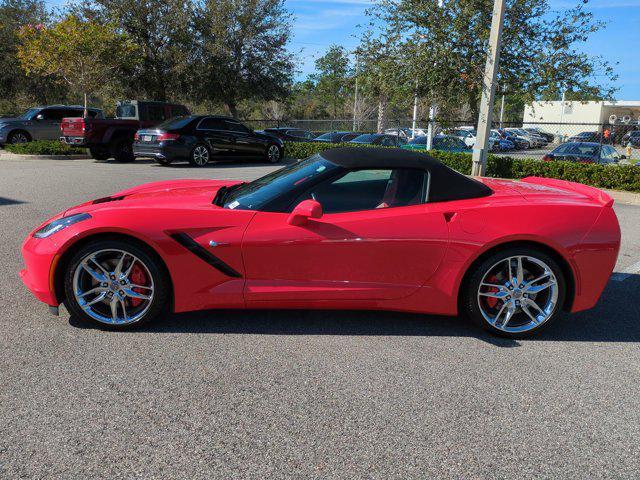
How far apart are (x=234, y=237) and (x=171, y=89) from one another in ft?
82.0

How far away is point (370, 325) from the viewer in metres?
4.01

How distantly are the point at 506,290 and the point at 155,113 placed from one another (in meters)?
16.4

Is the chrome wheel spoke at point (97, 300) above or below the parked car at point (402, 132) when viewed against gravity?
below

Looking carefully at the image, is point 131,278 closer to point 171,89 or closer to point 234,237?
point 234,237

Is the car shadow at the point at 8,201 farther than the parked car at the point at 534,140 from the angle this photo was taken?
No

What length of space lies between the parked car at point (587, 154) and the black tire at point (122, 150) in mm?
13361

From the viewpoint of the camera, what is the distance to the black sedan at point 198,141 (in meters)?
15.1

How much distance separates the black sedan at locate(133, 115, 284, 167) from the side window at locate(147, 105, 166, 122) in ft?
6.68

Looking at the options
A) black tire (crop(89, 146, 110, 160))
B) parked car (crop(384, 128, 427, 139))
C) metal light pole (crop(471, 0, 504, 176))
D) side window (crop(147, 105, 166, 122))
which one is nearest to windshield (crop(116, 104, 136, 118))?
side window (crop(147, 105, 166, 122))

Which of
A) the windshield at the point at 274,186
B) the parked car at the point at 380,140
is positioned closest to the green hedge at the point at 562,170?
the parked car at the point at 380,140

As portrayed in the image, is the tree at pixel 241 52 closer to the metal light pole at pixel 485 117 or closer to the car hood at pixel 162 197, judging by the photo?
the metal light pole at pixel 485 117

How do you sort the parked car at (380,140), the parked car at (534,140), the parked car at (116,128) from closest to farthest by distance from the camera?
the parked car at (116,128)
the parked car at (380,140)
the parked car at (534,140)

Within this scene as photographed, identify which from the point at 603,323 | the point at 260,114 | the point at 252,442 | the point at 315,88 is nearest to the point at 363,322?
the point at 252,442

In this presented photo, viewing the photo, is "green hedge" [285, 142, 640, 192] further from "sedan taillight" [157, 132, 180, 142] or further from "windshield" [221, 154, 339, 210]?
"windshield" [221, 154, 339, 210]
